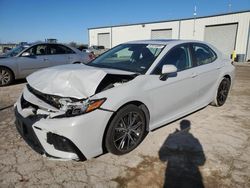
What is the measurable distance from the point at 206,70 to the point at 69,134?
3104 millimetres

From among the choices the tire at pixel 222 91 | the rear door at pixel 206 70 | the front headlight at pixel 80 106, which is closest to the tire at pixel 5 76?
the front headlight at pixel 80 106

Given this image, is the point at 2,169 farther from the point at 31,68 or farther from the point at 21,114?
the point at 31,68

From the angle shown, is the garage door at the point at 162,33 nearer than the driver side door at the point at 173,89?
No

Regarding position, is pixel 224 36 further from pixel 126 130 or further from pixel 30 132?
pixel 30 132

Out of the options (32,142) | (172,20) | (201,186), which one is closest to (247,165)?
(201,186)

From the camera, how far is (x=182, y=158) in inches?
125

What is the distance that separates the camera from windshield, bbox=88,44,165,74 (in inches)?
145

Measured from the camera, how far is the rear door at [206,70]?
14.4 feet

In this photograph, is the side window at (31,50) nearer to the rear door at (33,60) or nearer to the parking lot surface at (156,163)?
the rear door at (33,60)

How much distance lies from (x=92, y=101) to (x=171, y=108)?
5.16ft

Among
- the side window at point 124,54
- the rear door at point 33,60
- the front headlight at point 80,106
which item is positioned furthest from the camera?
the rear door at point 33,60

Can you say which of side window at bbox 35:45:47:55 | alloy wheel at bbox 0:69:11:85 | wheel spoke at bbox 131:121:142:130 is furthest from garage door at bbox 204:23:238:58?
wheel spoke at bbox 131:121:142:130

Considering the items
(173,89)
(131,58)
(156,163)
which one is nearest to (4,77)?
(131,58)

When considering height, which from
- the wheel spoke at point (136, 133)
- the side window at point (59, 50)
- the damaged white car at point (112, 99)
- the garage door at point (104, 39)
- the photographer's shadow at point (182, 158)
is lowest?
the photographer's shadow at point (182, 158)
